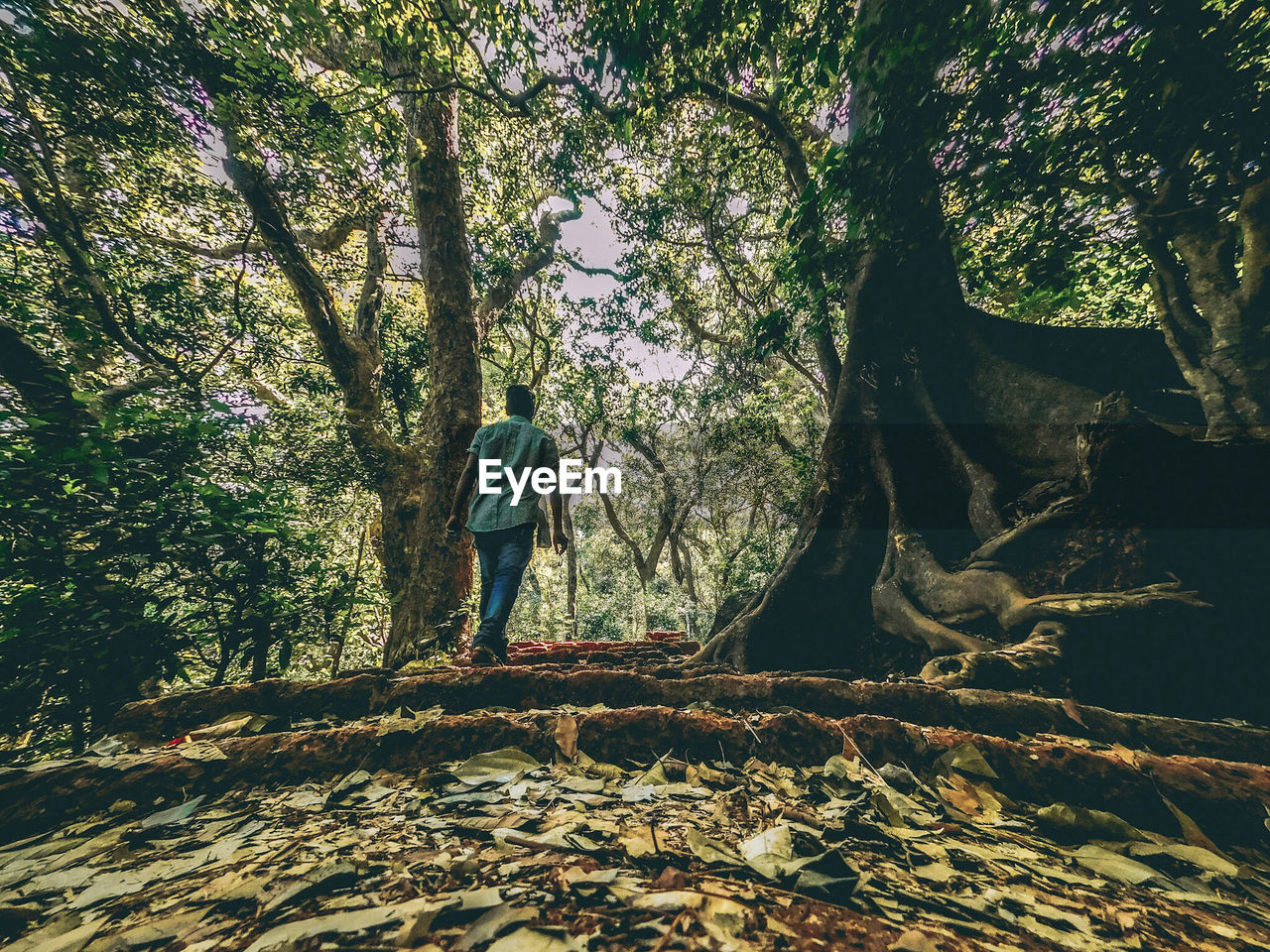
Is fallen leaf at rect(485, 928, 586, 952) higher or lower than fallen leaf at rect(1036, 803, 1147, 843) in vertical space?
higher

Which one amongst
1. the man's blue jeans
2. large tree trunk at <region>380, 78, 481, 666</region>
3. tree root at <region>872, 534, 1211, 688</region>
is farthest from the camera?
large tree trunk at <region>380, 78, 481, 666</region>

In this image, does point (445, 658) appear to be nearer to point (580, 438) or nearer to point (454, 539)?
point (454, 539)

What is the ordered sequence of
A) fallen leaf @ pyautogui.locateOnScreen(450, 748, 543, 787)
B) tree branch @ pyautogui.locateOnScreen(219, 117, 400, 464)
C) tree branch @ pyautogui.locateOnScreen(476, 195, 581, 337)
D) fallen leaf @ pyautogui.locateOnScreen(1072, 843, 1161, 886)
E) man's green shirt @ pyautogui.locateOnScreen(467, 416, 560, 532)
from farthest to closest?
tree branch @ pyautogui.locateOnScreen(476, 195, 581, 337) < tree branch @ pyautogui.locateOnScreen(219, 117, 400, 464) < man's green shirt @ pyautogui.locateOnScreen(467, 416, 560, 532) < fallen leaf @ pyautogui.locateOnScreen(450, 748, 543, 787) < fallen leaf @ pyautogui.locateOnScreen(1072, 843, 1161, 886)

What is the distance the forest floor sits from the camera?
893 millimetres

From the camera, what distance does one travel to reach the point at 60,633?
212 cm

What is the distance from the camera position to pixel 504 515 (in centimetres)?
346

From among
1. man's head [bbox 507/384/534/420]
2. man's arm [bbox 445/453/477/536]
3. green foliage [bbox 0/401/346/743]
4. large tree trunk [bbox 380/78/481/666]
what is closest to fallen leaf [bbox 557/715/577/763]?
green foliage [bbox 0/401/346/743]

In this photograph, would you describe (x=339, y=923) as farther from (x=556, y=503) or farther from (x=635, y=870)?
(x=556, y=503)

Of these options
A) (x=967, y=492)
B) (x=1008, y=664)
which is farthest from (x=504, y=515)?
(x=967, y=492)

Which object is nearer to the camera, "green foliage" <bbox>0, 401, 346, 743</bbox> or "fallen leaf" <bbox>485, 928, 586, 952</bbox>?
"fallen leaf" <bbox>485, 928, 586, 952</bbox>

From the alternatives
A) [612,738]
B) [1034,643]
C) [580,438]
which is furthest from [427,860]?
[580,438]

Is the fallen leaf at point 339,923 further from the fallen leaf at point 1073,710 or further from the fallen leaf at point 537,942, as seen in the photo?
the fallen leaf at point 1073,710

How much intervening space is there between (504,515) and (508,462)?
49cm

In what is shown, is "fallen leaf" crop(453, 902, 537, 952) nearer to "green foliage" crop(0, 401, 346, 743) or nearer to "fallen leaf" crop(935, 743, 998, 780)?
"fallen leaf" crop(935, 743, 998, 780)
